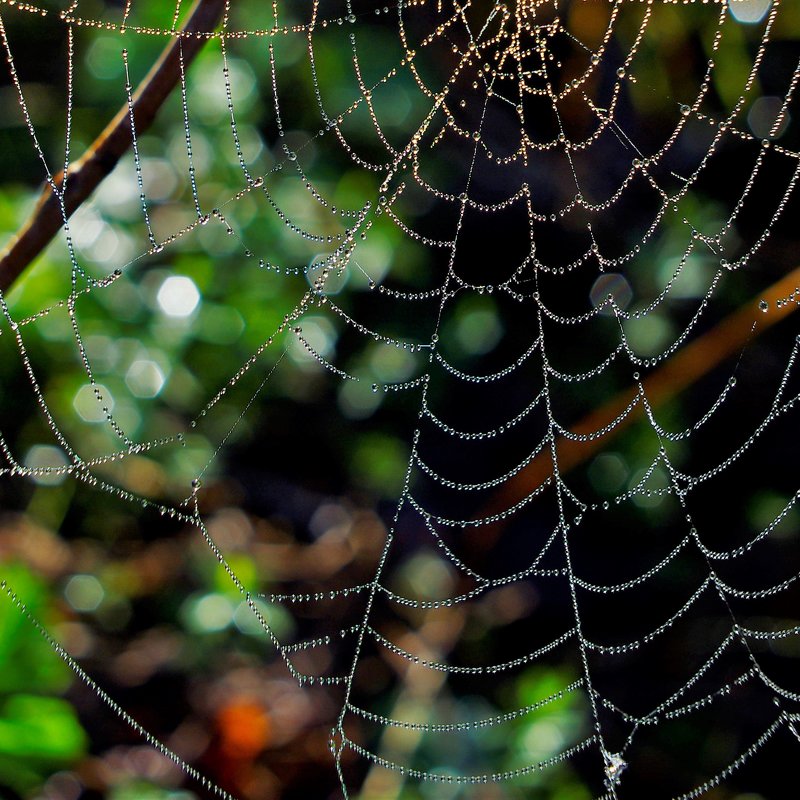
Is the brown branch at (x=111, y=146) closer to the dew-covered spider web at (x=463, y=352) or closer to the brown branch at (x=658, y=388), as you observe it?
the dew-covered spider web at (x=463, y=352)

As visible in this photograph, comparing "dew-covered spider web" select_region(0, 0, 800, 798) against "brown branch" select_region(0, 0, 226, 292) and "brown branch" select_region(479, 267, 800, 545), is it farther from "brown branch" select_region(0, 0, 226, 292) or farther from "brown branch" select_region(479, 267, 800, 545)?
"brown branch" select_region(0, 0, 226, 292)

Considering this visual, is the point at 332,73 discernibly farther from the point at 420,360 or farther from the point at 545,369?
the point at 545,369

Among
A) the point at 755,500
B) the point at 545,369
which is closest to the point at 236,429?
the point at 545,369

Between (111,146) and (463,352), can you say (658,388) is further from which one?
(111,146)

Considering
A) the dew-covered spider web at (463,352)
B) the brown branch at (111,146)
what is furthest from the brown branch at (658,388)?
the brown branch at (111,146)

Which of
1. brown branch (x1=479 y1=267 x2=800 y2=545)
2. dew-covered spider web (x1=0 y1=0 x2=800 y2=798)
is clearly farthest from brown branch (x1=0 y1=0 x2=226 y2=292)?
brown branch (x1=479 y1=267 x2=800 y2=545)
